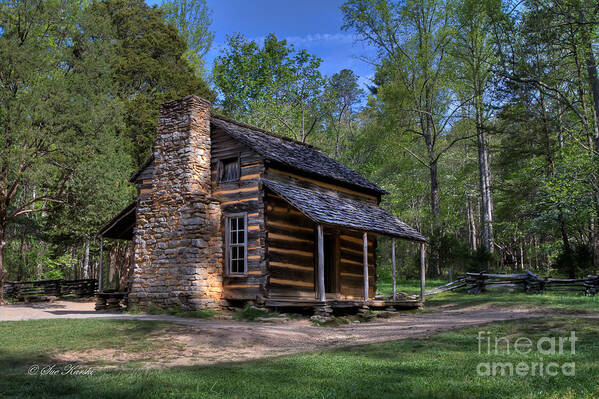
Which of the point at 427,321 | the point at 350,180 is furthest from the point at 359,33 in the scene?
the point at 427,321

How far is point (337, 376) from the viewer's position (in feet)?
22.3

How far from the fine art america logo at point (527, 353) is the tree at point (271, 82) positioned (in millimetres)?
29101

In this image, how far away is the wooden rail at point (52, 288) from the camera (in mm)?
26962

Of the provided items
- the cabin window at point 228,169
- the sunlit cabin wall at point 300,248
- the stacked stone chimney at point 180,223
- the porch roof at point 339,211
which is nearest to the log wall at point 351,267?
the sunlit cabin wall at point 300,248

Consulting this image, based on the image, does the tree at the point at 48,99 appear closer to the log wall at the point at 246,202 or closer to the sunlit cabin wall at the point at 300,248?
the log wall at the point at 246,202

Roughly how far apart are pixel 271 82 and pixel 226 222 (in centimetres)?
2358

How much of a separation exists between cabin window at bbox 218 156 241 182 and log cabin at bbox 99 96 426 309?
0.03 meters

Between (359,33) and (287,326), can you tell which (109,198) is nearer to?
(287,326)

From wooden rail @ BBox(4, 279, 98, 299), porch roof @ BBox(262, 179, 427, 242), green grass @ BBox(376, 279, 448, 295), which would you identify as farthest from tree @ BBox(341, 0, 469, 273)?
wooden rail @ BBox(4, 279, 98, 299)

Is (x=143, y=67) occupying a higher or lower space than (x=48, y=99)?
higher

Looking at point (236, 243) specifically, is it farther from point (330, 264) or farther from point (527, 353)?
point (527, 353)

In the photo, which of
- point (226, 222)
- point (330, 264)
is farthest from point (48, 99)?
point (330, 264)

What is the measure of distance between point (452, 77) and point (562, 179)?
35.1 feet

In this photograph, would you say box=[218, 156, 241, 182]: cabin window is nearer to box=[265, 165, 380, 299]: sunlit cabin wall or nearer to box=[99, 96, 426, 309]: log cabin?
box=[99, 96, 426, 309]: log cabin
